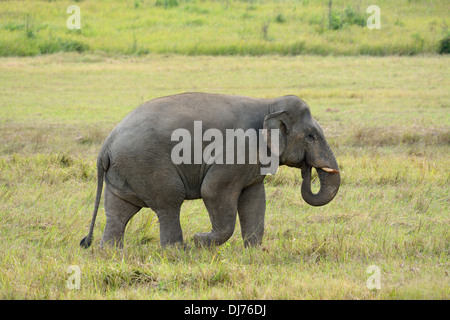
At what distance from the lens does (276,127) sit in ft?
19.8

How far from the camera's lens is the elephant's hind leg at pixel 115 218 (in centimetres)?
605

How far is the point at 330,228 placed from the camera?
6.74 meters

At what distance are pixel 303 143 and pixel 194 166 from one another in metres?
1.03

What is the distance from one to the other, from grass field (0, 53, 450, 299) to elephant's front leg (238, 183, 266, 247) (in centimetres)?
17

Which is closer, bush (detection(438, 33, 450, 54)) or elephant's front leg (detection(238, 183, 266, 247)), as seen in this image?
elephant's front leg (detection(238, 183, 266, 247))

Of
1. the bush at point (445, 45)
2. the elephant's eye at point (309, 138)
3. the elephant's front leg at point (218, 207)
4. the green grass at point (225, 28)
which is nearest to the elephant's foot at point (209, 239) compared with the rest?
the elephant's front leg at point (218, 207)

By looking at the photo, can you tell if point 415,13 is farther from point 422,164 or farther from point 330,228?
point 330,228

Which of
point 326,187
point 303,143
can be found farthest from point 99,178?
point 326,187

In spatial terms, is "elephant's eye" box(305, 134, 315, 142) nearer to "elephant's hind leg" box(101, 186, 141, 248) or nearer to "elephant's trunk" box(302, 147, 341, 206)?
"elephant's trunk" box(302, 147, 341, 206)

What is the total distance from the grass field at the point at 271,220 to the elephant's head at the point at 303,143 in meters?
0.47

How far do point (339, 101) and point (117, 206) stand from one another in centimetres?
1202

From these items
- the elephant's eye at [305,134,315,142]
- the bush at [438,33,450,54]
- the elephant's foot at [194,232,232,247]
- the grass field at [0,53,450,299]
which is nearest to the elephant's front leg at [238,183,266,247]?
the grass field at [0,53,450,299]

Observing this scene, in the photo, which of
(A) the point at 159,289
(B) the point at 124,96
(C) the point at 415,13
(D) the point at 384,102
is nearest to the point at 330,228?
(A) the point at 159,289

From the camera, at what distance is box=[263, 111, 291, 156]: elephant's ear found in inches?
237
